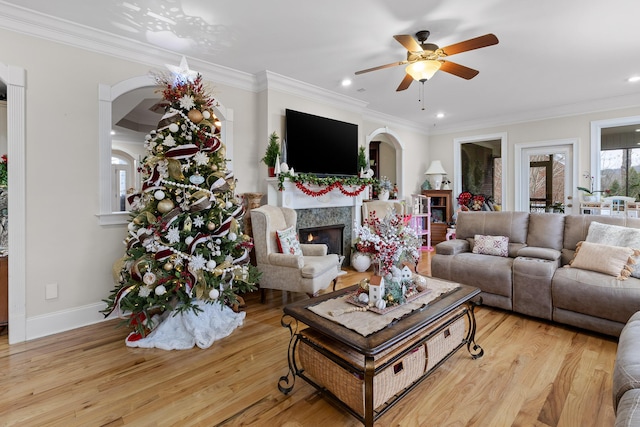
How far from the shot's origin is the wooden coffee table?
1562mm

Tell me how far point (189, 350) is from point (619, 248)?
12.2 feet

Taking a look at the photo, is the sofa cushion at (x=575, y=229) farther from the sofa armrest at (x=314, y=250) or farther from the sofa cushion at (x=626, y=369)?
the sofa armrest at (x=314, y=250)

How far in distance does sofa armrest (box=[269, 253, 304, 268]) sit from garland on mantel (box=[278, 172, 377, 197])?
3.29 ft

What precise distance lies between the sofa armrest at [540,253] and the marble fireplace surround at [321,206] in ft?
7.98

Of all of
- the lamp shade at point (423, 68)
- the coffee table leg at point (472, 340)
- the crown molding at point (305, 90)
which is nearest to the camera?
the coffee table leg at point (472, 340)

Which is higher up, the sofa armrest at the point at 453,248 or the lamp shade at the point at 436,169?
the lamp shade at the point at 436,169

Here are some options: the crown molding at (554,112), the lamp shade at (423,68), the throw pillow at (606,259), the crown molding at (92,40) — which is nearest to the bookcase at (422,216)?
the crown molding at (554,112)

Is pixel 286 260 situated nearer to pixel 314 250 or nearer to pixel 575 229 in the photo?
pixel 314 250

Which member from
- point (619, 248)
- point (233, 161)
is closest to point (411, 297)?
point (619, 248)

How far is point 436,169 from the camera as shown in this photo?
7055mm

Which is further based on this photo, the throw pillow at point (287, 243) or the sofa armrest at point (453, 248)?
the sofa armrest at point (453, 248)

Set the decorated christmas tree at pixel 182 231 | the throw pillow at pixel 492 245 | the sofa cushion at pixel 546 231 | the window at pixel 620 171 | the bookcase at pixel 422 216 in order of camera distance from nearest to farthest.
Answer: the decorated christmas tree at pixel 182 231 → the sofa cushion at pixel 546 231 → the throw pillow at pixel 492 245 → the window at pixel 620 171 → the bookcase at pixel 422 216

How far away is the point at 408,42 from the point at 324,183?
87.7 inches

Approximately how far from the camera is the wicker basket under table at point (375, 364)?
1614 mm
